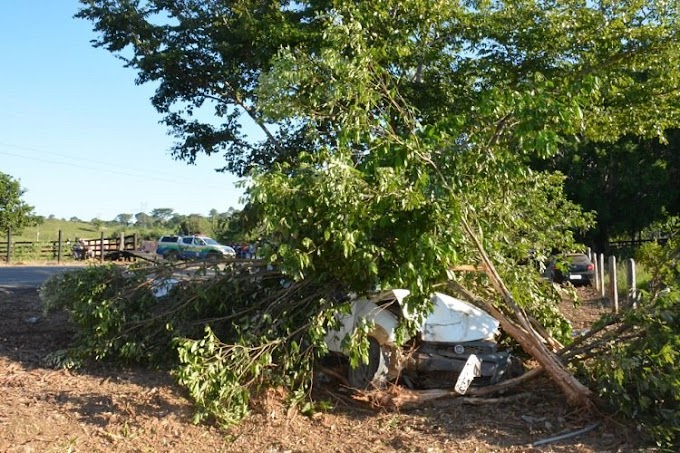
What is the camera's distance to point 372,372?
6.67 metres

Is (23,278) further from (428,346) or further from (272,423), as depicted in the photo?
(428,346)

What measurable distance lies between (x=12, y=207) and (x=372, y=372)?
1254 inches

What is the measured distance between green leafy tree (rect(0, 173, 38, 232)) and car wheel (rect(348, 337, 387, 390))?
3075 centimetres

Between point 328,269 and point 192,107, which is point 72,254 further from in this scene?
point 328,269

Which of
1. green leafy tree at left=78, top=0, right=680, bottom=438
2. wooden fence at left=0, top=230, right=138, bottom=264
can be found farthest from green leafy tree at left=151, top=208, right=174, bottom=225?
green leafy tree at left=78, top=0, right=680, bottom=438

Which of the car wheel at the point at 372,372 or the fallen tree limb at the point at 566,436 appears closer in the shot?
the fallen tree limb at the point at 566,436

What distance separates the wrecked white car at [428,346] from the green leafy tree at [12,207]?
30.8 m

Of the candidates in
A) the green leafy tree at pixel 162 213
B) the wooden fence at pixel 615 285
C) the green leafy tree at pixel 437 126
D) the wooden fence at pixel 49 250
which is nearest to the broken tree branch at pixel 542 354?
the green leafy tree at pixel 437 126

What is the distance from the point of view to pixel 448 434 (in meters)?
5.61

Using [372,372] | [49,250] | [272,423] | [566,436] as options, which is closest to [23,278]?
[49,250]

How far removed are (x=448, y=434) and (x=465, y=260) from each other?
1.62 metres

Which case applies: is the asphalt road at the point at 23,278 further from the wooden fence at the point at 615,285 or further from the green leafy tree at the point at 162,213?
the green leafy tree at the point at 162,213

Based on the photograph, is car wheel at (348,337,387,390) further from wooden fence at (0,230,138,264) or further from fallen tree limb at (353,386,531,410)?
wooden fence at (0,230,138,264)

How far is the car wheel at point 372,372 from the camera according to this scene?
6520 mm
